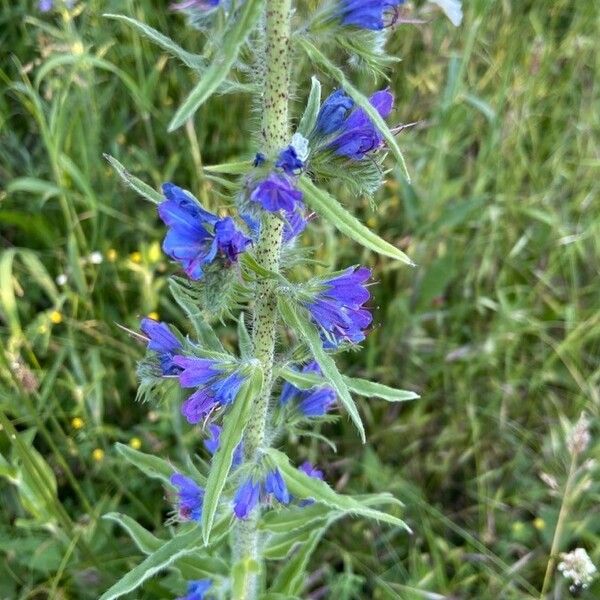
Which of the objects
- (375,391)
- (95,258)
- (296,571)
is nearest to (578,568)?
(296,571)

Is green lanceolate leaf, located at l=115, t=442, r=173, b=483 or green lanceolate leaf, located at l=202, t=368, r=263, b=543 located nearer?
green lanceolate leaf, located at l=202, t=368, r=263, b=543

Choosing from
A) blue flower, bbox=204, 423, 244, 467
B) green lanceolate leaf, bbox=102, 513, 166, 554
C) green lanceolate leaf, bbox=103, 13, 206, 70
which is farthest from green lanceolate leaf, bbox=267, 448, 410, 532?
green lanceolate leaf, bbox=103, 13, 206, 70

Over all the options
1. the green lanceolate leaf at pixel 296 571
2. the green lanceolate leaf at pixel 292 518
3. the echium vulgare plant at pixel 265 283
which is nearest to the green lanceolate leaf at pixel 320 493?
the echium vulgare plant at pixel 265 283

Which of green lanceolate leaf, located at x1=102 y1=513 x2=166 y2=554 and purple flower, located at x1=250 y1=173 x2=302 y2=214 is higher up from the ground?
purple flower, located at x1=250 y1=173 x2=302 y2=214

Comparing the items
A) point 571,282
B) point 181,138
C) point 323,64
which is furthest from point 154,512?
point 571,282

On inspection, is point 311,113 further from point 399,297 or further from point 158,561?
point 399,297

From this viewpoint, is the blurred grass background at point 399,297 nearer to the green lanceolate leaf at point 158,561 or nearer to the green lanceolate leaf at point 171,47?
the green lanceolate leaf at point 158,561

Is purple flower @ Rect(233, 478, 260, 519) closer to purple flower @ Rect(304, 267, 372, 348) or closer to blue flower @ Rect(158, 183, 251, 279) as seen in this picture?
purple flower @ Rect(304, 267, 372, 348)
